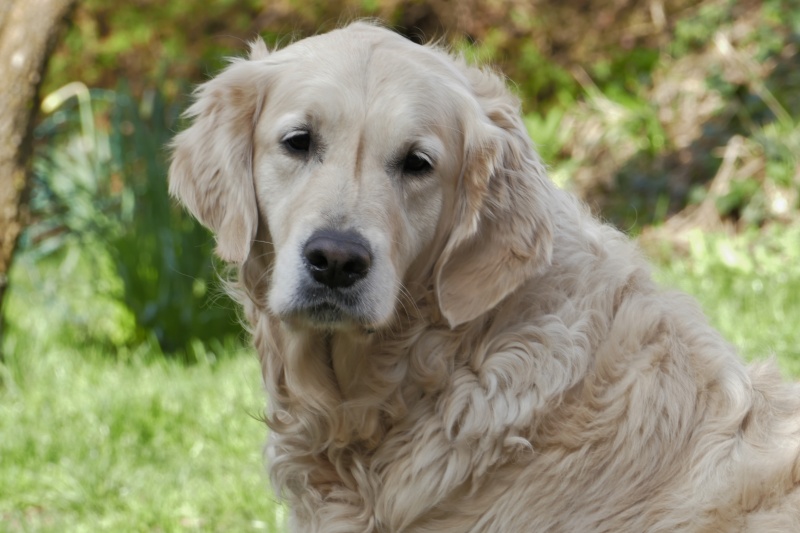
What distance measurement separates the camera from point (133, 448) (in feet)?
15.6

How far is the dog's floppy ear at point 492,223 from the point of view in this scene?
2879mm

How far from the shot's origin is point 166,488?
432cm

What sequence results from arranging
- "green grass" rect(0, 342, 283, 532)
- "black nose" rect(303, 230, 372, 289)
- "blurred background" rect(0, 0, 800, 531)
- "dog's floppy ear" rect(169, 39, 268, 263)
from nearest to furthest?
"black nose" rect(303, 230, 372, 289)
"dog's floppy ear" rect(169, 39, 268, 263)
"green grass" rect(0, 342, 283, 532)
"blurred background" rect(0, 0, 800, 531)

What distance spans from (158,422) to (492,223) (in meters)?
2.61

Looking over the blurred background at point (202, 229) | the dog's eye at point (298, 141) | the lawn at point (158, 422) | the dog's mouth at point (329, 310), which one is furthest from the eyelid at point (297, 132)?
the lawn at point (158, 422)

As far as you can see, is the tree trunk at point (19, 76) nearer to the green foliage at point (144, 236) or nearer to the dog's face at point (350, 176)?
the green foliage at point (144, 236)

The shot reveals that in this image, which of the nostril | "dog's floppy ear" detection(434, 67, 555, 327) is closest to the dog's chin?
the nostril

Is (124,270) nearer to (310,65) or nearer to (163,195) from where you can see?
(163,195)

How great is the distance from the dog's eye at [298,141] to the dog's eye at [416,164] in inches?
11.2

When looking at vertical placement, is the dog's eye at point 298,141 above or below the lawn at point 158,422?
above

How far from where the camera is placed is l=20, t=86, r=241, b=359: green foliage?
684 centimetres

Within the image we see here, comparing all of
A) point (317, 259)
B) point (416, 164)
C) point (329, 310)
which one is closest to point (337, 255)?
point (317, 259)

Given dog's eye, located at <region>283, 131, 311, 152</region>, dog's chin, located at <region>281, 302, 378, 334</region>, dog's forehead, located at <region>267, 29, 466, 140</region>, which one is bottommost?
dog's chin, located at <region>281, 302, 378, 334</region>

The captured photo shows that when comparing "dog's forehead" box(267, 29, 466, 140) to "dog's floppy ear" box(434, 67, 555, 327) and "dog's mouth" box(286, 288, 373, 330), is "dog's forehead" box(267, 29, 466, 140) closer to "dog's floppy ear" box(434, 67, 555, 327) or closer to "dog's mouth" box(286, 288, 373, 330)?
"dog's floppy ear" box(434, 67, 555, 327)
